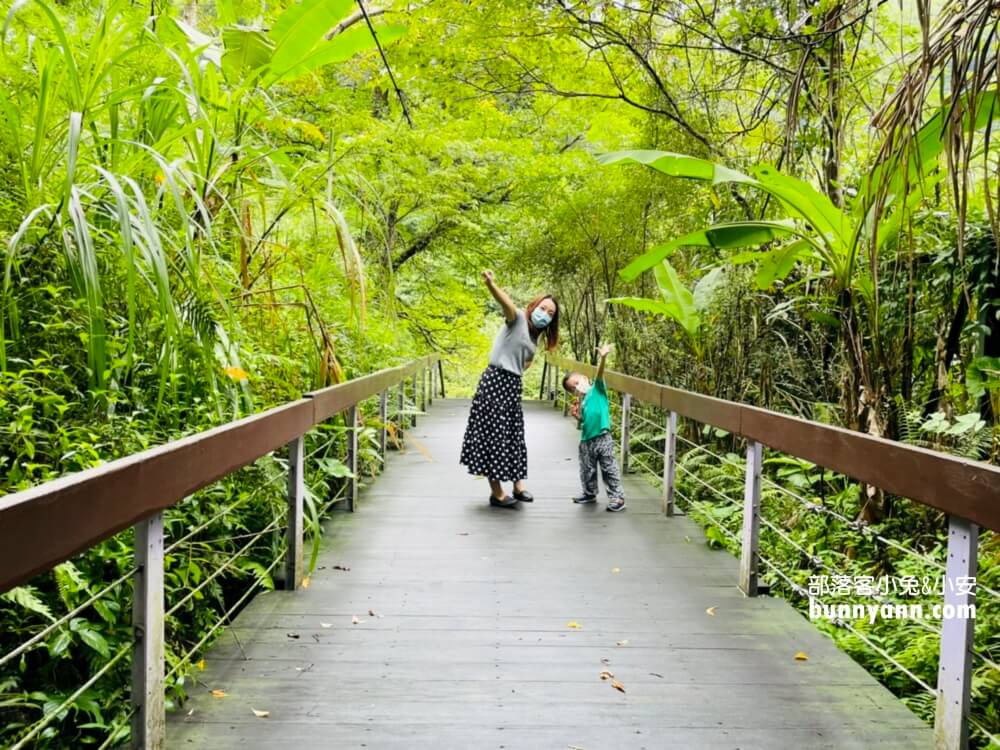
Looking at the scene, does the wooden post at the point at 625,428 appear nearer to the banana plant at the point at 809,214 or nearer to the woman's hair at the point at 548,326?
the woman's hair at the point at 548,326

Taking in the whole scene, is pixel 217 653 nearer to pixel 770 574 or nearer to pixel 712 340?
pixel 770 574

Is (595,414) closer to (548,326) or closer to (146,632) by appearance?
(548,326)

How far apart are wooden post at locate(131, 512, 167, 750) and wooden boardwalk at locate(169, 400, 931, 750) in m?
0.27

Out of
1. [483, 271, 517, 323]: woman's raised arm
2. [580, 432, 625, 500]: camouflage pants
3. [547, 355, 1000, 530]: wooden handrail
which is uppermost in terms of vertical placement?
[483, 271, 517, 323]: woman's raised arm

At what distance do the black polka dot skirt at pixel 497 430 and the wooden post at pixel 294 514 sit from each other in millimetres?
2031

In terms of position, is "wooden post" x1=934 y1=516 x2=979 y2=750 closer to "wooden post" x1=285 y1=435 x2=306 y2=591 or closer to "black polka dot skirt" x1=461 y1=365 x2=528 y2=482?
"wooden post" x1=285 y1=435 x2=306 y2=591

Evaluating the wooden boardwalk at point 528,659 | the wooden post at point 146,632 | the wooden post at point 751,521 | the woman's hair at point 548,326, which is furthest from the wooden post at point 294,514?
the woman's hair at point 548,326

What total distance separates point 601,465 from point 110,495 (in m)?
4.19

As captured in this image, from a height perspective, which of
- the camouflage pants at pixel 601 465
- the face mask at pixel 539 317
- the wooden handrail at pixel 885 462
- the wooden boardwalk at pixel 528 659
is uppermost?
the face mask at pixel 539 317

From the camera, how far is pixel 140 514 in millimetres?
1934

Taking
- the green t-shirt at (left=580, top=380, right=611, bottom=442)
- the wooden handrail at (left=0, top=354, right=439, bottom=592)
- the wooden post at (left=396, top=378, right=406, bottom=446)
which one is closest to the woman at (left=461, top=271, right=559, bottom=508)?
the green t-shirt at (left=580, top=380, right=611, bottom=442)

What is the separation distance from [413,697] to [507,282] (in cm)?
1358

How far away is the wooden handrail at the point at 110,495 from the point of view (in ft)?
4.61

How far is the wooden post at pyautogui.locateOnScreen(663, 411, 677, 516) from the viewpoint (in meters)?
5.15
